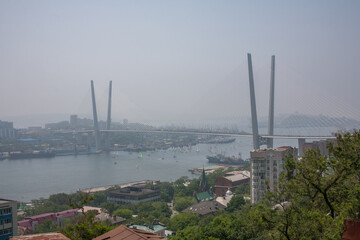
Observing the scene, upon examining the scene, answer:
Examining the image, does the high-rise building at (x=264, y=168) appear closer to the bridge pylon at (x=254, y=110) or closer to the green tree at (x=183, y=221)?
the green tree at (x=183, y=221)

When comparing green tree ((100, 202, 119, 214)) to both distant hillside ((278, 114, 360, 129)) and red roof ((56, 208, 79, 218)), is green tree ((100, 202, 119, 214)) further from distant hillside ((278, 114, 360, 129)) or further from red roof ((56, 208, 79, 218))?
distant hillside ((278, 114, 360, 129))

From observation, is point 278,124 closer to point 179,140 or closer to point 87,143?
point 87,143

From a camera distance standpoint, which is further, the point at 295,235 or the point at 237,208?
the point at 237,208

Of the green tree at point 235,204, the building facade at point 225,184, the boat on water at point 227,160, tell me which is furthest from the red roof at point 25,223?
the boat on water at point 227,160

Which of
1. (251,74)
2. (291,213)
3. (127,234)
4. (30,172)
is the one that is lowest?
(30,172)

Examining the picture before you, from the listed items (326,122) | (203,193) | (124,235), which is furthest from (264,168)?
(326,122)

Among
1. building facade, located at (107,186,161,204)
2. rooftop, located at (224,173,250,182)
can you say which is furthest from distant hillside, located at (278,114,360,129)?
building facade, located at (107,186,161,204)

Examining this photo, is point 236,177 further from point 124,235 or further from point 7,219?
point 124,235

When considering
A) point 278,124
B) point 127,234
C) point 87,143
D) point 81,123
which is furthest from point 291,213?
point 81,123

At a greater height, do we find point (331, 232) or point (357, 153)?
point (357, 153)
